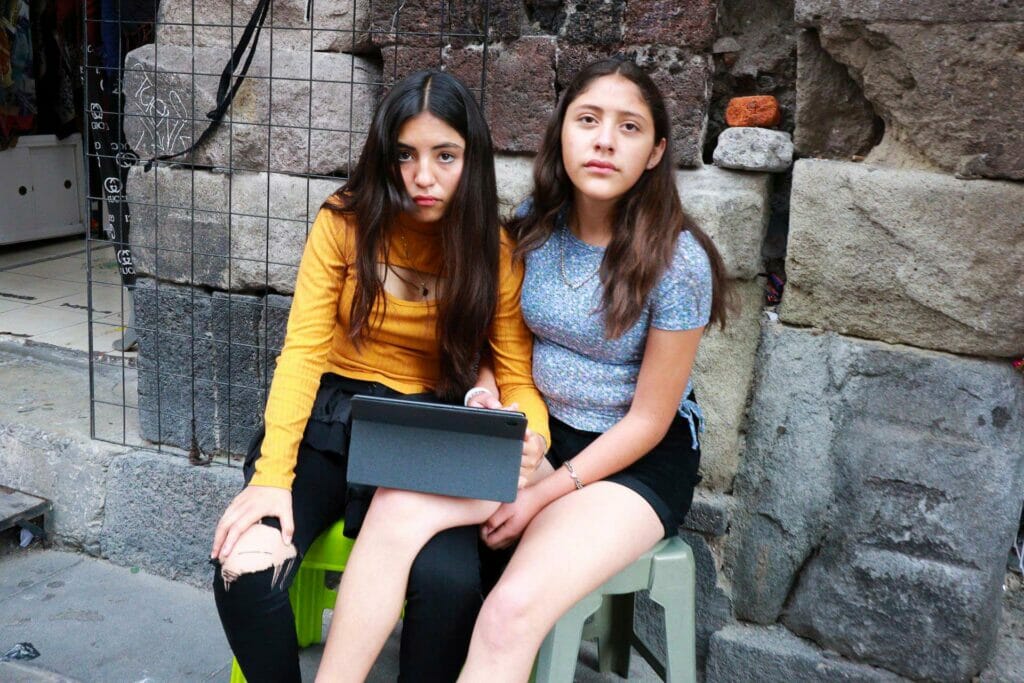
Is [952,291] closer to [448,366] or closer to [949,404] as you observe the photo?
[949,404]

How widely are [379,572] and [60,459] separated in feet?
5.92

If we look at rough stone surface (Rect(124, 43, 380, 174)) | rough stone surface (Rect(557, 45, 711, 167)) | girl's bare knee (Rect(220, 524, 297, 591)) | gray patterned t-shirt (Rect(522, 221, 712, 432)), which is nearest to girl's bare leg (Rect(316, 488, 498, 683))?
girl's bare knee (Rect(220, 524, 297, 591))

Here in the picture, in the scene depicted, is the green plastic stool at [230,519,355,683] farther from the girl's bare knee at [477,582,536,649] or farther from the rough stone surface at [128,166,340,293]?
the rough stone surface at [128,166,340,293]

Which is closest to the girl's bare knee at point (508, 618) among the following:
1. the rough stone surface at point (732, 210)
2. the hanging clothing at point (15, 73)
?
the rough stone surface at point (732, 210)

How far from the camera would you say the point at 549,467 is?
7.07 ft

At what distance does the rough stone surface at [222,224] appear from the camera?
9.74 feet

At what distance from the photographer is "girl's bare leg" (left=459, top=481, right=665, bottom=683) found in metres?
1.84

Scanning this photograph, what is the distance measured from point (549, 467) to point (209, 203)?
1.49 metres

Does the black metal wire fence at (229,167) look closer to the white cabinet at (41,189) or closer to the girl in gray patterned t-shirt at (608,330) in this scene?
the girl in gray patterned t-shirt at (608,330)

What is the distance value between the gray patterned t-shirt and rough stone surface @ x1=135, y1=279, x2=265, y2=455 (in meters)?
1.16

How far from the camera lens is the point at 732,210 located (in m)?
2.43

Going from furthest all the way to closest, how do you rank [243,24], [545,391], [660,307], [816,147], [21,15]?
[21,15] < [243,24] < [816,147] < [545,391] < [660,307]

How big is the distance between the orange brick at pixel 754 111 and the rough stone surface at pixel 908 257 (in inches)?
6.7

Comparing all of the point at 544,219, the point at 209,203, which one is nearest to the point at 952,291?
the point at 544,219
